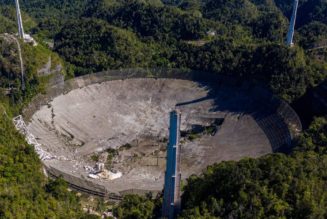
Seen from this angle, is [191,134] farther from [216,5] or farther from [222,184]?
[216,5]

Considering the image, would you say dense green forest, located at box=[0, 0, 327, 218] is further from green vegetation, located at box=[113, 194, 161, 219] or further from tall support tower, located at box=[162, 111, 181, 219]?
tall support tower, located at box=[162, 111, 181, 219]

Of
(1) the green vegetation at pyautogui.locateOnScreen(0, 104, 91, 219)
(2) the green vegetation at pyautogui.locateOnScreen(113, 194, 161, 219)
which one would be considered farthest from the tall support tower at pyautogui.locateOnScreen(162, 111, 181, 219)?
(1) the green vegetation at pyautogui.locateOnScreen(0, 104, 91, 219)

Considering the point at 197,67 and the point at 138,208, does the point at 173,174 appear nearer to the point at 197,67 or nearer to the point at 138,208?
the point at 138,208

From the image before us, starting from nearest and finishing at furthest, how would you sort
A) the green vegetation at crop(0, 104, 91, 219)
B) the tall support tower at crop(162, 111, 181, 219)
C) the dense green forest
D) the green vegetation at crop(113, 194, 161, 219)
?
the dense green forest < the tall support tower at crop(162, 111, 181, 219) < the green vegetation at crop(0, 104, 91, 219) < the green vegetation at crop(113, 194, 161, 219)

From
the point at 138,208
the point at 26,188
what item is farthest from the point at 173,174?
the point at 26,188

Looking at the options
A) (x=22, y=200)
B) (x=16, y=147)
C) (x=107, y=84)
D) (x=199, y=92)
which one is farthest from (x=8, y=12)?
(x=22, y=200)

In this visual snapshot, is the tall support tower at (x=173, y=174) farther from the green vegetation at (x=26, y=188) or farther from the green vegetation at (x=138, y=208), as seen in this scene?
the green vegetation at (x=26, y=188)
